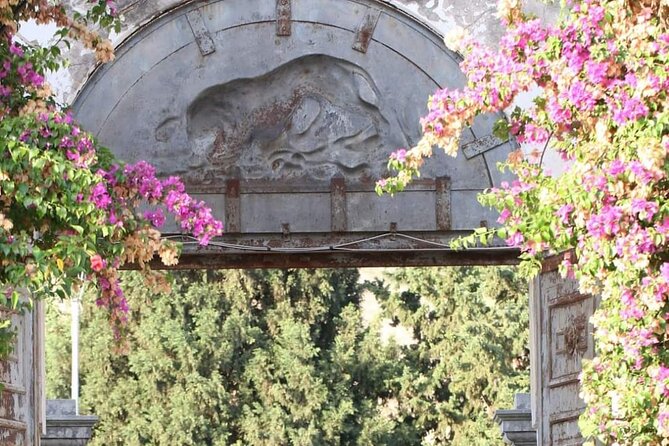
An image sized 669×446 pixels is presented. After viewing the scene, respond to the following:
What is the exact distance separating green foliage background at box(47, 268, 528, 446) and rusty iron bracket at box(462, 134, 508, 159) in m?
17.1

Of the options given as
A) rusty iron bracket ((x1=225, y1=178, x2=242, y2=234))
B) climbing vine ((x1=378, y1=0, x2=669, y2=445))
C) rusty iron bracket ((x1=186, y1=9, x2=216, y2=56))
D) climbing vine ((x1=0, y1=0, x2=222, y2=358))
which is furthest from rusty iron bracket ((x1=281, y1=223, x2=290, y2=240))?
climbing vine ((x1=378, y1=0, x2=669, y2=445))

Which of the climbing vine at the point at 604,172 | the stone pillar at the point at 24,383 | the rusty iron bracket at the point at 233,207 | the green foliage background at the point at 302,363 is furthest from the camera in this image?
the green foliage background at the point at 302,363

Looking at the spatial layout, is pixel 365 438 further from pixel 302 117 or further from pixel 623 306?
pixel 623 306

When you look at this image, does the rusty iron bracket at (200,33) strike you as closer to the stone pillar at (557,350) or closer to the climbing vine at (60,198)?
the climbing vine at (60,198)

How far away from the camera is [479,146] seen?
38.0 ft

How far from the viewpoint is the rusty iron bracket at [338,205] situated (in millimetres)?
11492

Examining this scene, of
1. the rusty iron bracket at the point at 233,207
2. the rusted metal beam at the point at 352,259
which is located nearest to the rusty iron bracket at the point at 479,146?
the rusted metal beam at the point at 352,259

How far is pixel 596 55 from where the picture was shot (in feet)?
25.7

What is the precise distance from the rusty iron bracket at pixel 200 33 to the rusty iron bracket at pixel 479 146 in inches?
70.1

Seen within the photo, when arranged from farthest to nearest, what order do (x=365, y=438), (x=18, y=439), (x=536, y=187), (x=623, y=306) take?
(x=365, y=438)
(x=18, y=439)
(x=536, y=187)
(x=623, y=306)

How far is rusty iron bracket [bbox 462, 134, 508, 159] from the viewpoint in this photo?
11578 millimetres

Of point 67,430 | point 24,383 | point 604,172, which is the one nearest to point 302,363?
point 67,430

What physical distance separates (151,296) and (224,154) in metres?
18.4

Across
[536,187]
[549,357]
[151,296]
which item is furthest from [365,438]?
[536,187]
